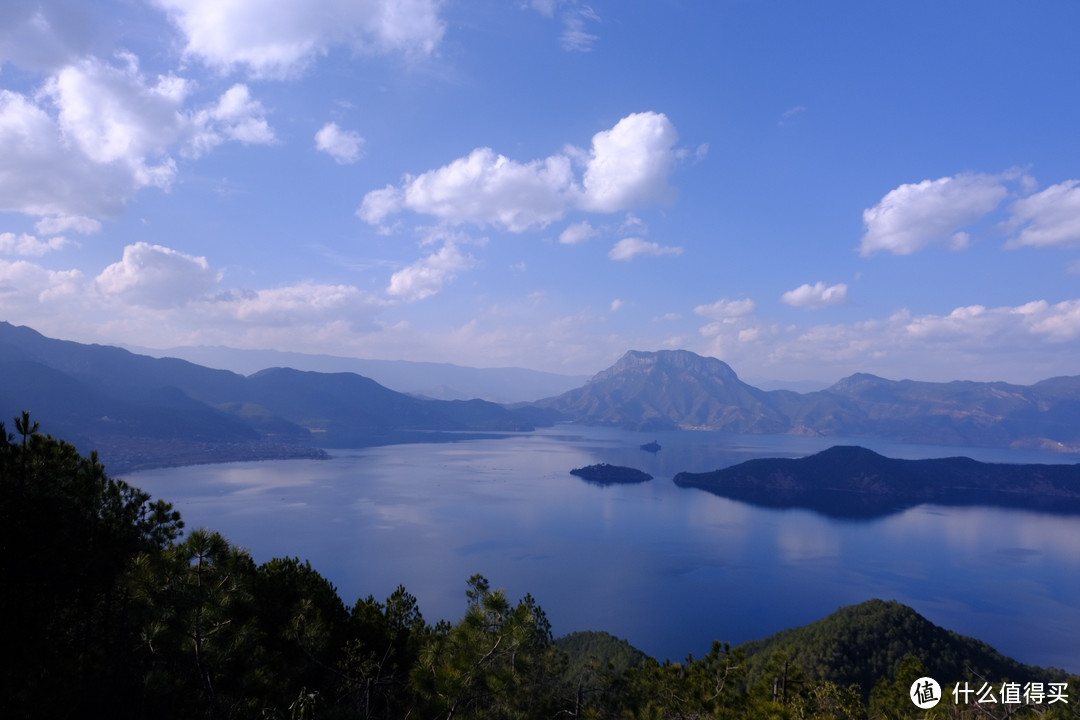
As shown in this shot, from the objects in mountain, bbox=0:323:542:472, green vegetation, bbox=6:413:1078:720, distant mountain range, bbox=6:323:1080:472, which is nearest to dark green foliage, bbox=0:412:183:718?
green vegetation, bbox=6:413:1078:720

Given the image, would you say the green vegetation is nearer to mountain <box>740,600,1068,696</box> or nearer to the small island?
mountain <box>740,600,1068,696</box>

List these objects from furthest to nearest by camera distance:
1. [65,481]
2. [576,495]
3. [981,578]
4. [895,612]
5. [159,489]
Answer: [576,495], [159,489], [981,578], [895,612], [65,481]

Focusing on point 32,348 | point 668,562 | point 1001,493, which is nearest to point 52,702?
point 668,562

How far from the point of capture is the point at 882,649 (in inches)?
1035

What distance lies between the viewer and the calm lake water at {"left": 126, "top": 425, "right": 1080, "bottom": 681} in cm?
3562

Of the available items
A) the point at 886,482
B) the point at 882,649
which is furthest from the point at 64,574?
the point at 886,482

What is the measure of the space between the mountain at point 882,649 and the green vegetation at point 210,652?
2136 cm

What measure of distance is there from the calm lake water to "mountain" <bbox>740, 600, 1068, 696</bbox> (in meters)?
6.52

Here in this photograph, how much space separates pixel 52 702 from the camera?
14.3ft

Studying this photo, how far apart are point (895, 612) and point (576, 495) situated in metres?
46.6

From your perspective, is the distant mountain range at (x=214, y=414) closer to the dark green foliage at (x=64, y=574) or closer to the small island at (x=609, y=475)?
the small island at (x=609, y=475)

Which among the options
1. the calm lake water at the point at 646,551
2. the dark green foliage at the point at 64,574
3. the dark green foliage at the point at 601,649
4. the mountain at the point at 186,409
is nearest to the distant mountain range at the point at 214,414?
the mountain at the point at 186,409

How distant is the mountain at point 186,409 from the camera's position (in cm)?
9562

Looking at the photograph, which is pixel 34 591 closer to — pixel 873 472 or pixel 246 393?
pixel 873 472
